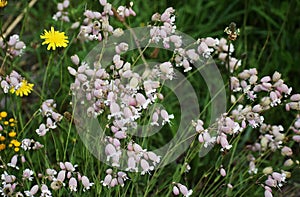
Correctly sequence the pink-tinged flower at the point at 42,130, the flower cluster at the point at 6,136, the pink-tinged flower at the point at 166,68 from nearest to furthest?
the pink-tinged flower at the point at 166,68 → the pink-tinged flower at the point at 42,130 → the flower cluster at the point at 6,136

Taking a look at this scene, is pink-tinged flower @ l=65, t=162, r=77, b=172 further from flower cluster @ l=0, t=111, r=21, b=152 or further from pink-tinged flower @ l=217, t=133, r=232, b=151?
pink-tinged flower @ l=217, t=133, r=232, b=151

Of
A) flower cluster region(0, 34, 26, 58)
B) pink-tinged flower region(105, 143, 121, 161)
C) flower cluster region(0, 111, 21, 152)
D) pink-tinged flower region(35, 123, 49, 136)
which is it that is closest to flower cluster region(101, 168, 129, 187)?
pink-tinged flower region(105, 143, 121, 161)

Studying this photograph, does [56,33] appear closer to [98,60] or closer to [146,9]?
[98,60]

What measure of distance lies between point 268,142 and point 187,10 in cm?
105

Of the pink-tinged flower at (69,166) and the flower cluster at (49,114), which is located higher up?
the flower cluster at (49,114)

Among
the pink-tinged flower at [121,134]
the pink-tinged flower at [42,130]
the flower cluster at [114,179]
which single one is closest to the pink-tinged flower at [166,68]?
the pink-tinged flower at [121,134]

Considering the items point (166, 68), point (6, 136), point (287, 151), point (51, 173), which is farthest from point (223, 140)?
point (6, 136)

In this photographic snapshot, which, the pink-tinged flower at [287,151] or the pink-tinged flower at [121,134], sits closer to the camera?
the pink-tinged flower at [121,134]

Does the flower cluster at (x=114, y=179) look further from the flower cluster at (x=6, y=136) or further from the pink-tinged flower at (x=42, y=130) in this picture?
the flower cluster at (x=6, y=136)

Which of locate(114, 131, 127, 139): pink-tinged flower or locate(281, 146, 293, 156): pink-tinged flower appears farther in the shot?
locate(281, 146, 293, 156): pink-tinged flower

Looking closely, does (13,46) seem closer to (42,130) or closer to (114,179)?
(42,130)

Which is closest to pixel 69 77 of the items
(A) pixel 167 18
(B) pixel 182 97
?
(B) pixel 182 97

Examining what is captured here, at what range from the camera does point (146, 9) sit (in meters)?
3.11

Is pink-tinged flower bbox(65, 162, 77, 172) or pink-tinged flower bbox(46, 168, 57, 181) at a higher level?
pink-tinged flower bbox(65, 162, 77, 172)
